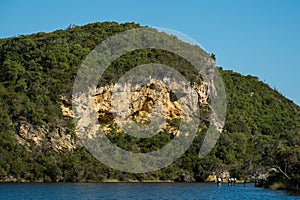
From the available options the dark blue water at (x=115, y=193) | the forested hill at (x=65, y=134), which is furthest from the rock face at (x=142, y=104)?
the dark blue water at (x=115, y=193)

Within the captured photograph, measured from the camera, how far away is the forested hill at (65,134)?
244 feet

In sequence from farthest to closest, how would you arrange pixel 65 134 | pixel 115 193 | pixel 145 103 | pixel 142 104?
pixel 145 103 → pixel 142 104 → pixel 65 134 → pixel 115 193

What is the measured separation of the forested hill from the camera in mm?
74250

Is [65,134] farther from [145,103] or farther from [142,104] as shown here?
[145,103]

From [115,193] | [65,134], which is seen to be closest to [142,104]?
[65,134]

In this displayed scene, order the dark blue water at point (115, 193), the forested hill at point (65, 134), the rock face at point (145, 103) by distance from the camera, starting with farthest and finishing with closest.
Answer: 1. the rock face at point (145, 103)
2. the forested hill at point (65, 134)
3. the dark blue water at point (115, 193)

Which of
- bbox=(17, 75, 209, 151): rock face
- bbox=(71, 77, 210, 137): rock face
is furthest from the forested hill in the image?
bbox=(71, 77, 210, 137): rock face

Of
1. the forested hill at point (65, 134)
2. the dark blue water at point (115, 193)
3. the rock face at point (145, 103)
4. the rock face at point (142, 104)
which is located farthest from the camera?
the rock face at point (145, 103)

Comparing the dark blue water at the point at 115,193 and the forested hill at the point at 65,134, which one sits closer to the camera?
the dark blue water at the point at 115,193

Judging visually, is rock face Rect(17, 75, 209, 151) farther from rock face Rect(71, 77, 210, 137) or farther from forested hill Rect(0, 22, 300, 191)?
forested hill Rect(0, 22, 300, 191)

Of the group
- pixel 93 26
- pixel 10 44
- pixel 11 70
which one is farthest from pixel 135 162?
pixel 93 26

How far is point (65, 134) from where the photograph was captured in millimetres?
80500

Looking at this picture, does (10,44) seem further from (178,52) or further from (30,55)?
(178,52)

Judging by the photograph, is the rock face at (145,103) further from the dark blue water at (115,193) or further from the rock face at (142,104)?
the dark blue water at (115,193)
